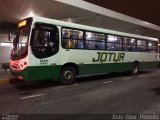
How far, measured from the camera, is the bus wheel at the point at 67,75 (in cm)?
941

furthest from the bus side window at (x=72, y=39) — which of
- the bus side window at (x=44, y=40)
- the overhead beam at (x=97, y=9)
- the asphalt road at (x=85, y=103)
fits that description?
the overhead beam at (x=97, y=9)

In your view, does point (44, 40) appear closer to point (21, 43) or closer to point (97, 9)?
point (21, 43)

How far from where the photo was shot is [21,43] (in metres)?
8.56

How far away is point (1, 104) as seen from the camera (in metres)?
5.93

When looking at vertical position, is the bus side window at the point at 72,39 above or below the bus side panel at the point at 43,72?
above

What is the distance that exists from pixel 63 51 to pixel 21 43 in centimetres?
205

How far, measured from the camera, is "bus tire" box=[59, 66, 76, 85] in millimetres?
9398

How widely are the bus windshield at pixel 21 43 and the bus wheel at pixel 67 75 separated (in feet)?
7.43

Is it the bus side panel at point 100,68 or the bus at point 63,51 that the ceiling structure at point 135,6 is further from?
the bus side panel at point 100,68

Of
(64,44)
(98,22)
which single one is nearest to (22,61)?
(64,44)

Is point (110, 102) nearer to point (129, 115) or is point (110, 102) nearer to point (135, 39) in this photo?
point (129, 115)

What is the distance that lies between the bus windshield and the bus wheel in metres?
2.26

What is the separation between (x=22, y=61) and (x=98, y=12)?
12007mm

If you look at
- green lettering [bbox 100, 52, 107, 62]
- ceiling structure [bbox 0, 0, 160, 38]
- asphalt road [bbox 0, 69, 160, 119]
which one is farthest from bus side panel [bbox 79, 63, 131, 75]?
ceiling structure [bbox 0, 0, 160, 38]
